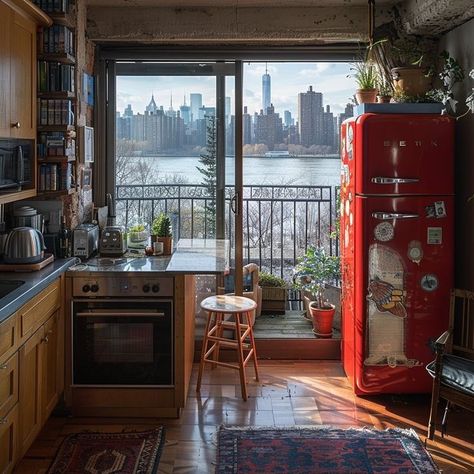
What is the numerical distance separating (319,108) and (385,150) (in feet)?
3.57

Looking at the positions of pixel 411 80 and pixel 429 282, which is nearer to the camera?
pixel 429 282

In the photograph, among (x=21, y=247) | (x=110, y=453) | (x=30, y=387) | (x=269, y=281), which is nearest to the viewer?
(x=30, y=387)

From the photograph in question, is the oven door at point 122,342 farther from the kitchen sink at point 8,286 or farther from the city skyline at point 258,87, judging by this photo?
the city skyline at point 258,87

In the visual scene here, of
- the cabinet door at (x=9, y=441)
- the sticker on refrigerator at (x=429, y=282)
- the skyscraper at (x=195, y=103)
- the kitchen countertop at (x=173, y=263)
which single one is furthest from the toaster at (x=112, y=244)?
the sticker on refrigerator at (x=429, y=282)

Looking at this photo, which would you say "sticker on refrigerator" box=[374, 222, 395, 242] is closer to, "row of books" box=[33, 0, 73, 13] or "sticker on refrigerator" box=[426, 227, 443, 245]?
"sticker on refrigerator" box=[426, 227, 443, 245]

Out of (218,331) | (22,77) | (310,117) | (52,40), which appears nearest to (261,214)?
(310,117)

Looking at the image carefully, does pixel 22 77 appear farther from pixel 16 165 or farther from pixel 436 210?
pixel 436 210

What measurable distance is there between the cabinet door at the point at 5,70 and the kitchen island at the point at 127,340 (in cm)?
86

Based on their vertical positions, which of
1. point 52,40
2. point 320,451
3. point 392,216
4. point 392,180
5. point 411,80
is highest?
point 52,40

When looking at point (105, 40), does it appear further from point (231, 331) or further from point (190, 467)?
point (190, 467)

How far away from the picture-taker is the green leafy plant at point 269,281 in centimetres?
472

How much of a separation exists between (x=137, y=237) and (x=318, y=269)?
1371 millimetres

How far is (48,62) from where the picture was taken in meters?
3.49

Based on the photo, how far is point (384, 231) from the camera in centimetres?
346
